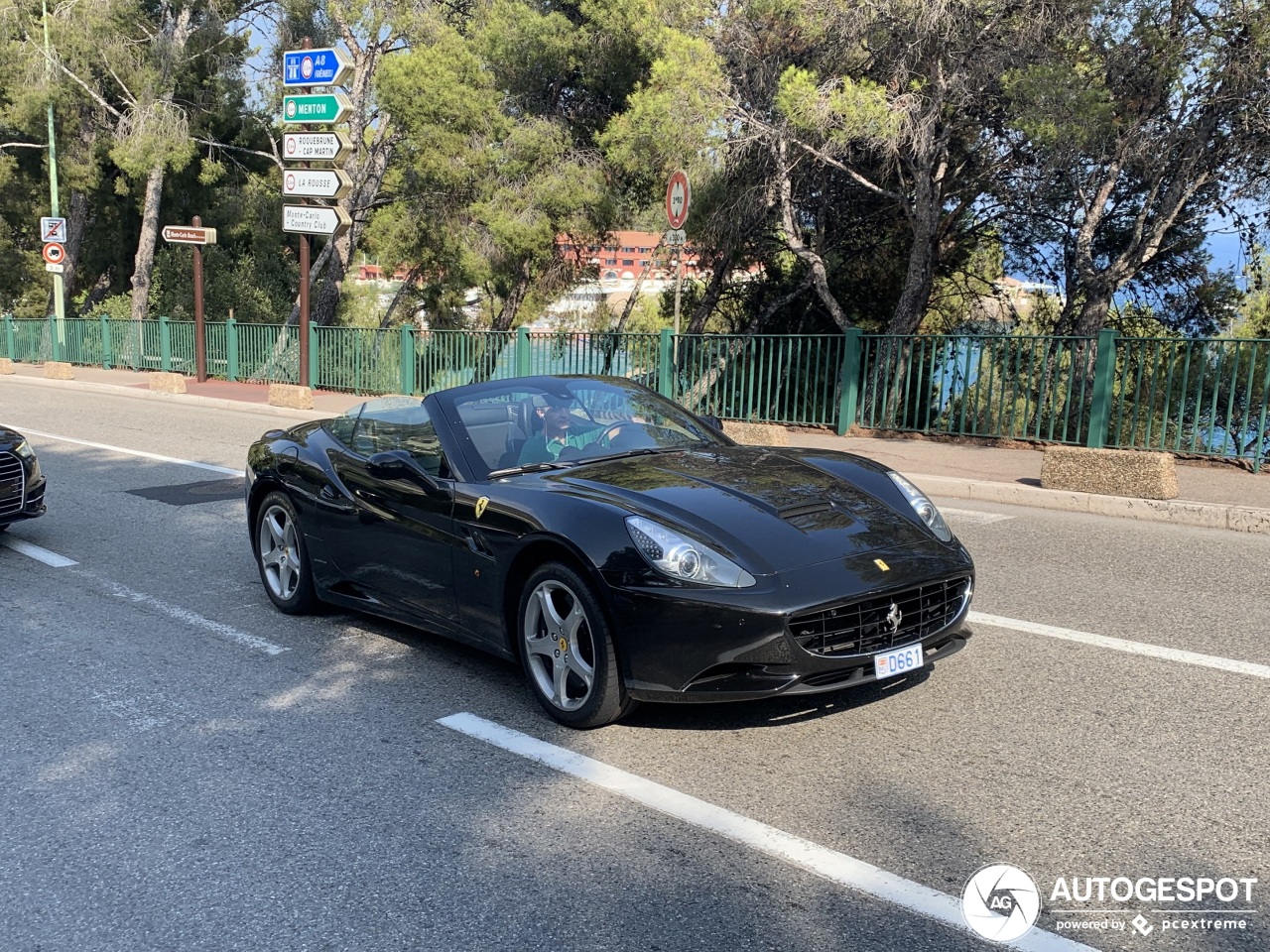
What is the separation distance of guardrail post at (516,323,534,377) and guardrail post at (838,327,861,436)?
6421mm

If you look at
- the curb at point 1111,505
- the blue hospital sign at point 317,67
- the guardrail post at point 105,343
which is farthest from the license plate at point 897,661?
the guardrail post at point 105,343

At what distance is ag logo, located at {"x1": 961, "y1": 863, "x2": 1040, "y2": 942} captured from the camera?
9.77 ft

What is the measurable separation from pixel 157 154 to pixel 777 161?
2117cm

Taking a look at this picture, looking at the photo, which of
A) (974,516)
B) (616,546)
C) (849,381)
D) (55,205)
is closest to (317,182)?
(849,381)

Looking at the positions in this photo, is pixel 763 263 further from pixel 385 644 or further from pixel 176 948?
pixel 176 948

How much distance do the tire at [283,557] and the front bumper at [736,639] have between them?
263 cm

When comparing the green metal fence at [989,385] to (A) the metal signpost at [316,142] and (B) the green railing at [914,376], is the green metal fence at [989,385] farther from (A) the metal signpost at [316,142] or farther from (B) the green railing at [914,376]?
(A) the metal signpost at [316,142]

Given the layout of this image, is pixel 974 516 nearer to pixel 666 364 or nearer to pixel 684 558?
pixel 684 558

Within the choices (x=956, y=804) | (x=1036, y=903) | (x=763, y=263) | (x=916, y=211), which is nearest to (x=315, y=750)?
(x=956, y=804)

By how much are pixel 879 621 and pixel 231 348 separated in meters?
25.2

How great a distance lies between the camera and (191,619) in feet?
20.3

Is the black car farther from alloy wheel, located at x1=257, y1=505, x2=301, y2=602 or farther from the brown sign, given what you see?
the brown sign

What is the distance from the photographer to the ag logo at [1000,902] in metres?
2.98

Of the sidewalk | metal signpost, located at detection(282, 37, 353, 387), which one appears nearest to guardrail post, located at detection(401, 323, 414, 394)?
metal signpost, located at detection(282, 37, 353, 387)
